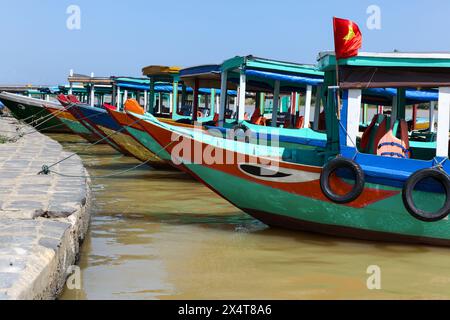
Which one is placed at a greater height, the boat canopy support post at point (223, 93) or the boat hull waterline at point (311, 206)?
the boat canopy support post at point (223, 93)

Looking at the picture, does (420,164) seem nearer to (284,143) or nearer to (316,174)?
(316,174)

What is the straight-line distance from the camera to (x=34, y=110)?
25047 mm

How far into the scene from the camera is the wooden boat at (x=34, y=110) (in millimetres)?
24125

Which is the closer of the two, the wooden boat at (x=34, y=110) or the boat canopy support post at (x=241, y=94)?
the boat canopy support post at (x=241, y=94)

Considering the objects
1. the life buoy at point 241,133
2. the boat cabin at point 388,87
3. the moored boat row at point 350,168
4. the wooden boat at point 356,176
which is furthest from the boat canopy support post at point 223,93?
the boat cabin at point 388,87

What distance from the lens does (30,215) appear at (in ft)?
18.4

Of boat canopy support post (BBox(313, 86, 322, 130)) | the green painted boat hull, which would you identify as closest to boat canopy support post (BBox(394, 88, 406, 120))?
boat canopy support post (BBox(313, 86, 322, 130))

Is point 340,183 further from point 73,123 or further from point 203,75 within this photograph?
point 73,123

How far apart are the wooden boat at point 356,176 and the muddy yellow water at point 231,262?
240 mm

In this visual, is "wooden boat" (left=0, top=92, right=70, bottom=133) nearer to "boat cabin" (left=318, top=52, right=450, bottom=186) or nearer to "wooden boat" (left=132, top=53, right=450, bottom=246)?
"wooden boat" (left=132, top=53, right=450, bottom=246)

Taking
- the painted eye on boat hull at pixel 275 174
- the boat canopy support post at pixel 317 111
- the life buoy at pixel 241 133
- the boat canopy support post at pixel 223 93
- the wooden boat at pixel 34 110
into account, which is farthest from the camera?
the wooden boat at pixel 34 110

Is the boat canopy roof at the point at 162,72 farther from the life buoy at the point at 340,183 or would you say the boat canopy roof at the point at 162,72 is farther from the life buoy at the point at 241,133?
the life buoy at the point at 340,183

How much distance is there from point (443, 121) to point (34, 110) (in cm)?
2048
